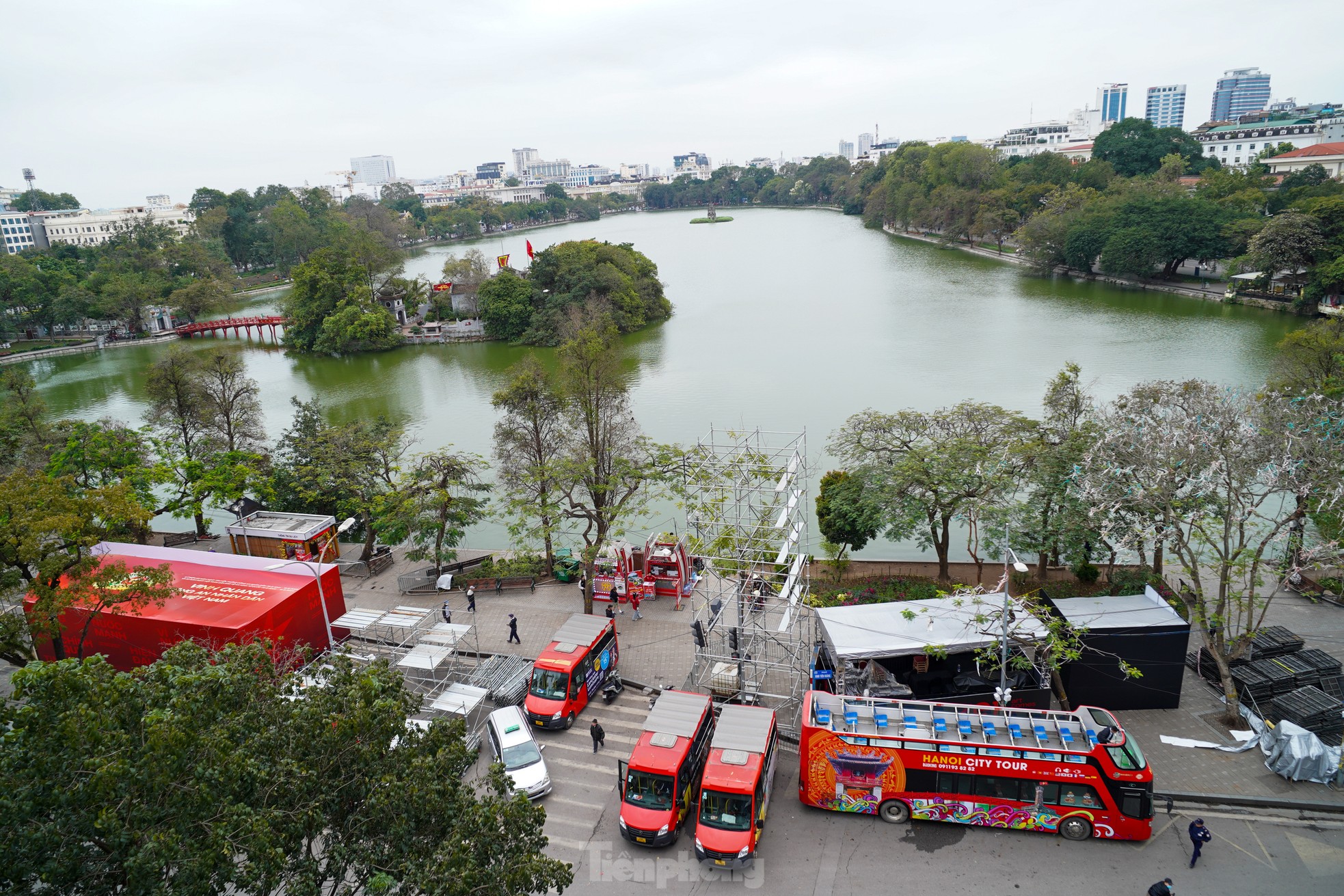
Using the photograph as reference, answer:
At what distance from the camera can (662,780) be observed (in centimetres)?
1106

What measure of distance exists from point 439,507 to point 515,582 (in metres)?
2.83

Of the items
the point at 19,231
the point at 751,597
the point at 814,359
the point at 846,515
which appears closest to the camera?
the point at 751,597

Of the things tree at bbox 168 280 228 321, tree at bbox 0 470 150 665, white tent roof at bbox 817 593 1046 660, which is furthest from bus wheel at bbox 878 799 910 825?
tree at bbox 168 280 228 321

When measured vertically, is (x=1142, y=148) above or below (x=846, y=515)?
above

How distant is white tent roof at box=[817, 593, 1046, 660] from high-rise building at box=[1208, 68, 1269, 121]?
663 feet

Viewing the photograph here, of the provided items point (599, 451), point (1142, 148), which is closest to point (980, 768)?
point (599, 451)

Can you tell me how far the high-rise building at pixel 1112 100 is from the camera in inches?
7559

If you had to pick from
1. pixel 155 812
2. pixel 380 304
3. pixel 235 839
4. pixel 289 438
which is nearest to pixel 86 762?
pixel 155 812

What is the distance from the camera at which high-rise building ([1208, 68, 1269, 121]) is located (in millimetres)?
169500

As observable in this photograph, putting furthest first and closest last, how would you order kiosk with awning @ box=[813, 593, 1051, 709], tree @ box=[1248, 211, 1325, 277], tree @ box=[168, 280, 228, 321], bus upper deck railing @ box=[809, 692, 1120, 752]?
tree @ box=[168, 280, 228, 321]
tree @ box=[1248, 211, 1325, 277]
kiosk with awning @ box=[813, 593, 1051, 709]
bus upper deck railing @ box=[809, 692, 1120, 752]

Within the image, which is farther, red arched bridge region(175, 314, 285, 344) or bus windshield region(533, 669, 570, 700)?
red arched bridge region(175, 314, 285, 344)

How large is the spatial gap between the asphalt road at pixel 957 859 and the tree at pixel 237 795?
370cm

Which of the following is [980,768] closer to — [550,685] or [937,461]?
[550,685]

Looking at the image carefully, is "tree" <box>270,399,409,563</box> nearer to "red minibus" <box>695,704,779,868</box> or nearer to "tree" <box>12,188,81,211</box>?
"red minibus" <box>695,704,779,868</box>
